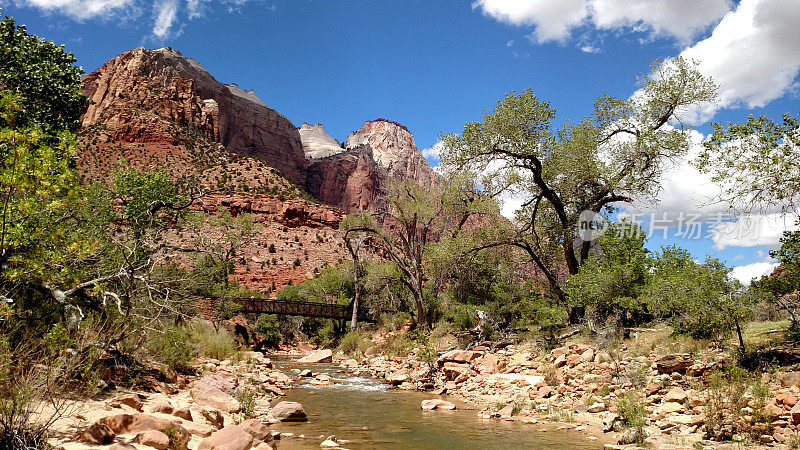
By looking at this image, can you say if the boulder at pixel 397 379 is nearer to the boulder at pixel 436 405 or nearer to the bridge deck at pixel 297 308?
the boulder at pixel 436 405

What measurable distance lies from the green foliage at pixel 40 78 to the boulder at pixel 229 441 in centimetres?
1045

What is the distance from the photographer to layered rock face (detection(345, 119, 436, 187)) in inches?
6363

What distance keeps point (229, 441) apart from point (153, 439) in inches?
34.1

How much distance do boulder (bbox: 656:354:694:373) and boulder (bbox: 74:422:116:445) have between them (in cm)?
977

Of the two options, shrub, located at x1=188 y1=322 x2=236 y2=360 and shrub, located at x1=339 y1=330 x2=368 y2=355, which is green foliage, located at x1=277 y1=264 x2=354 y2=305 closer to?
shrub, located at x1=339 y1=330 x2=368 y2=355

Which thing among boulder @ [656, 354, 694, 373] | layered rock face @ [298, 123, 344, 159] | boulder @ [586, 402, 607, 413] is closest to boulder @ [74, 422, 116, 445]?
boulder @ [586, 402, 607, 413]

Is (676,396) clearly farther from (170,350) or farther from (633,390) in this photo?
(170,350)

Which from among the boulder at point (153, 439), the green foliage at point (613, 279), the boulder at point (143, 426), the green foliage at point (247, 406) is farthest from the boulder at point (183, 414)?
the green foliage at point (613, 279)

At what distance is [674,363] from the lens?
973 centimetres

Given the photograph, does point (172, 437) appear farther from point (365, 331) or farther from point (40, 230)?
point (365, 331)

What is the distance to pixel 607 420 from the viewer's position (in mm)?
8445

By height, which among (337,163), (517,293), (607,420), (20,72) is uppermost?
(337,163)

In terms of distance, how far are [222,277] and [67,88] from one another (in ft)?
68.3

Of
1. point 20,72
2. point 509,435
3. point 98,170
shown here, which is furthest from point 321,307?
point 98,170
